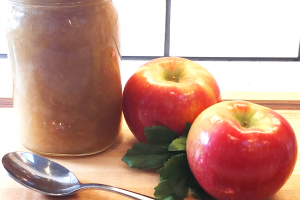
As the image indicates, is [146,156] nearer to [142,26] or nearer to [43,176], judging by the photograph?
[43,176]

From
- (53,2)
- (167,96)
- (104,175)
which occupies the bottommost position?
(104,175)

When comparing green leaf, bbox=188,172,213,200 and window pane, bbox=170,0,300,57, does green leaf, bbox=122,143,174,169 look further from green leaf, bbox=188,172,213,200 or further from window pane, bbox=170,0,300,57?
window pane, bbox=170,0,300,57

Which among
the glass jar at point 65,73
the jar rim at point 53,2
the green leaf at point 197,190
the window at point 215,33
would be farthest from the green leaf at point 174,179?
the window at point 215,33

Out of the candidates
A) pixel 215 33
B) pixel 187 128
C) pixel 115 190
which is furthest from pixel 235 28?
pixel 115 190

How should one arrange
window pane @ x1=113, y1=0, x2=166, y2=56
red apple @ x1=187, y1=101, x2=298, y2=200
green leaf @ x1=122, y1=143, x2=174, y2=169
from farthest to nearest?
window pane @ x1=113, y1=0, x2=166, y2=56 < green leaf @ x1=122, y1=143, x2=174, y2=169 < red apple @ x1=187, y1=101, x2=298, y2=200

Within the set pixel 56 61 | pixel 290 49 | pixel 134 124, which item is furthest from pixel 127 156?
pixel 290 49

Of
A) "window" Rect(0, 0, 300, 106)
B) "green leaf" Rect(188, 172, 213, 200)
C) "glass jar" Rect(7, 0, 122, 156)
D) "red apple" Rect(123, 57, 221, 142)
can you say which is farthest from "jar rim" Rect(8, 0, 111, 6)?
"window" Rect(0, 0, 300, 106)
